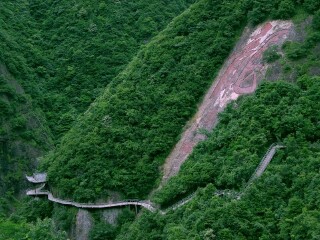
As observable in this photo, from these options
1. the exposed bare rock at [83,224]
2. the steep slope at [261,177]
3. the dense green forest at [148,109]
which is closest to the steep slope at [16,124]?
the dense green forest at [148,109]

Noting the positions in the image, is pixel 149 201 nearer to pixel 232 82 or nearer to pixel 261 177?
pixel 232 82


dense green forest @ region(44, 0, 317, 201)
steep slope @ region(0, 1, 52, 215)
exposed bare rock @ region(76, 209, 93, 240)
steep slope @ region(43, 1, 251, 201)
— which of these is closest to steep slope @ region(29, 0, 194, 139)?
steep slope @ region(0, 1, 52, 215)

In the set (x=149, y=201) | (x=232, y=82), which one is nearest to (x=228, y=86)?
(x=232, y=82)

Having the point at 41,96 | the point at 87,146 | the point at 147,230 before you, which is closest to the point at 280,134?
the point at 147,230

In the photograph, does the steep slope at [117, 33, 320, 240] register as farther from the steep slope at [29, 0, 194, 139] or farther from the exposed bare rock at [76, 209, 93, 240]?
the steep slope at [29, 0, 194, 139]

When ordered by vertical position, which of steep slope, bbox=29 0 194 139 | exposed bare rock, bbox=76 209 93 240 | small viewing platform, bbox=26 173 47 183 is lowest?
steep slope, bbox=29 0 194 139

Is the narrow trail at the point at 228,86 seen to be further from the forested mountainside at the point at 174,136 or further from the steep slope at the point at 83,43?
the steep slope at the point at 83,43

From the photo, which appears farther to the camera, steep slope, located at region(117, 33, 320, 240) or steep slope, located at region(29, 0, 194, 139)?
steep slope, located at region(29, 0, 194, 139)
